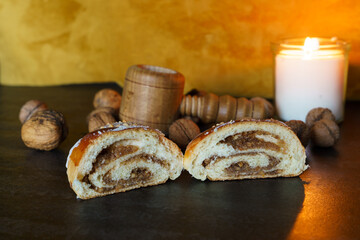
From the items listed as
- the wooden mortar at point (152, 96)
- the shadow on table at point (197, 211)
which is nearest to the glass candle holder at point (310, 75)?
the wooden mortar at point (152, 96)

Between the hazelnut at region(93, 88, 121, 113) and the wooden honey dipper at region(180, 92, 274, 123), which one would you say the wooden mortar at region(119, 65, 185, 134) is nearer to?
the wooden honey dipper at region(180, 92, 274, 123)

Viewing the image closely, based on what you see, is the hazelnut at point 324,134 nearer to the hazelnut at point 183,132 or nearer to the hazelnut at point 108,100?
the hazelnut at point 183,132

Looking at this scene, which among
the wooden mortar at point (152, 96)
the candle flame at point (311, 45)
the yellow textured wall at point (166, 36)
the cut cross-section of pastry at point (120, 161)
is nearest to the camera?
the cut cross-section of pastry at point (120, 161)

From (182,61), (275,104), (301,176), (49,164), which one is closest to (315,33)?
(275,104)

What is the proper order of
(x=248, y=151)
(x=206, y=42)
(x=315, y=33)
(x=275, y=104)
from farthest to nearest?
1. (x=206, y=42)
2. (x=315, y=33)
3. (x=275, y=104)
4. (x=248, y=151)

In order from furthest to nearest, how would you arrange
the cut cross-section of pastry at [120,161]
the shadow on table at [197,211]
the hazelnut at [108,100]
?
1. the hazelnut at [108,100]
2. the cut cross-section of pastry at [120,161]
3. the shadow on table at [197,211]

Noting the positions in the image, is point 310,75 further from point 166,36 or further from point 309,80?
point 166,36

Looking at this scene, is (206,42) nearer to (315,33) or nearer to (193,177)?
(315,33)
